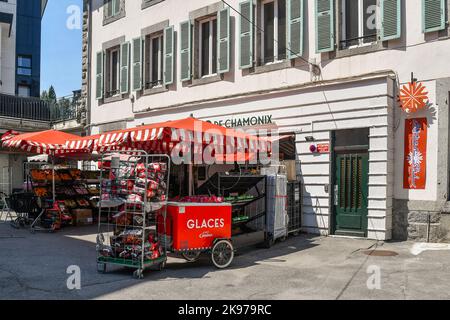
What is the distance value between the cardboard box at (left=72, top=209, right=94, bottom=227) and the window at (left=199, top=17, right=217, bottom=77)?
5847 mm

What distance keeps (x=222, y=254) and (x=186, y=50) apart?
30.2 feet

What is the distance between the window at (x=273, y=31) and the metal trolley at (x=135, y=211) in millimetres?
6971

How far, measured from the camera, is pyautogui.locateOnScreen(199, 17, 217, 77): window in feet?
49.0

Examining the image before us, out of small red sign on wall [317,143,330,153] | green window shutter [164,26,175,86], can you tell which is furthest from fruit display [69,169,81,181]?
small red sign on wall [317,143,330,153]

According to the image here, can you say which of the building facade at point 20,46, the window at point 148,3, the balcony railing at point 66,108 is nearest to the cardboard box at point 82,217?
the window at point 148,3

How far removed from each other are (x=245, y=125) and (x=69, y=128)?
38.4 feet

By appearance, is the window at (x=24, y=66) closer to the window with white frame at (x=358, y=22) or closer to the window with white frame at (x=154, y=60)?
the window with white frame at (x=154, y=60)

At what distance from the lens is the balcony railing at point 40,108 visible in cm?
2250

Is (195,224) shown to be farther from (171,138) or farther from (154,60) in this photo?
(154,60)

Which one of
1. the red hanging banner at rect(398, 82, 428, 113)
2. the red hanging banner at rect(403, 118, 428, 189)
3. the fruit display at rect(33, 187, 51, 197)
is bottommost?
the fruit display at rect(33, 187, 51, 197)

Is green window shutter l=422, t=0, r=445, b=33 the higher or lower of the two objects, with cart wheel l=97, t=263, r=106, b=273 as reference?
higher

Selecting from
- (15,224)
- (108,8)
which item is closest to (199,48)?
(108,8)

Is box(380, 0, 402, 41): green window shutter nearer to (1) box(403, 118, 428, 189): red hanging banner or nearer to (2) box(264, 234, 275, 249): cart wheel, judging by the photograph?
(1) box(403, 118, 428, 189): red hanging banner

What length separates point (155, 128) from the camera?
26.9 feet
